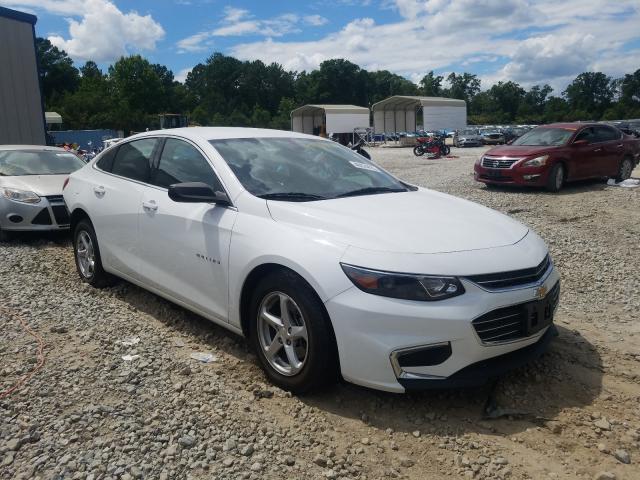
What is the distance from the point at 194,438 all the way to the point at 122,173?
2815 mm

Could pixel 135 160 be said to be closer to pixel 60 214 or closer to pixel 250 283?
pixel 250 283

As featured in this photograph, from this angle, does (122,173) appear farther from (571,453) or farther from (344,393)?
(571,453)

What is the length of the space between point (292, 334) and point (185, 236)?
3.93ft

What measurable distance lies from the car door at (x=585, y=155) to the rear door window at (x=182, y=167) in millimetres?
10686

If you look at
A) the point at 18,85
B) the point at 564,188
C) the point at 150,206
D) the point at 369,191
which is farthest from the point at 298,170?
the point at 18,85

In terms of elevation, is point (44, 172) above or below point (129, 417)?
above

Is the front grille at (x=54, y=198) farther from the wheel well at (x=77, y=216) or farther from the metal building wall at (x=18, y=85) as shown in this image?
the metal building wall at (x=18, y=85)

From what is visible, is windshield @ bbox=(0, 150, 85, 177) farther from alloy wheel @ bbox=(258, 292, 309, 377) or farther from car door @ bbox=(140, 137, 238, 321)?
alloy wheel @ bbox=(258, 292, 309, 377)

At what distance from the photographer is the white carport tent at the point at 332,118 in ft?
147

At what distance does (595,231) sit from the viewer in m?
8.17

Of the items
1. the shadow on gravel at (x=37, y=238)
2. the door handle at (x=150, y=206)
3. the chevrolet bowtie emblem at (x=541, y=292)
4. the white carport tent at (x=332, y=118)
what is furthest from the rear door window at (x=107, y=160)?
the white carport tent at (x=332, y=118)

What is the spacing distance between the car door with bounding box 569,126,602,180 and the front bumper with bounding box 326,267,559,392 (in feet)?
36.0

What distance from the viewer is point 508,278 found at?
9.84 feet

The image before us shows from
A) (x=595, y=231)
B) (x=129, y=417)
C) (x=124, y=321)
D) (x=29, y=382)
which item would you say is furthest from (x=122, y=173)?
(x=595, y=231)
